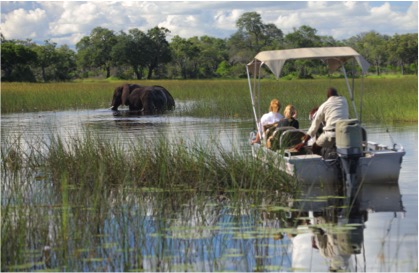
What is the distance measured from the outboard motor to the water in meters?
0.39

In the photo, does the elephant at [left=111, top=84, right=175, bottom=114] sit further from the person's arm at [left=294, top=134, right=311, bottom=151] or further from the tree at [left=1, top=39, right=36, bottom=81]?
the tree at [left=1, top=39, right=36, bottom=81]

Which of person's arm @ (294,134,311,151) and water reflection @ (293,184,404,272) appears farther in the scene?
person's arm @ (294,134,311,151)

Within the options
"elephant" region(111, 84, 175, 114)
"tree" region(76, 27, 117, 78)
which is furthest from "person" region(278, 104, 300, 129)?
"tree" region(76, 27, 117, 78)

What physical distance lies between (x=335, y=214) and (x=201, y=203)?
5.96 feet

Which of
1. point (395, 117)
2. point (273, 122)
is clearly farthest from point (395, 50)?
point (273, 122)

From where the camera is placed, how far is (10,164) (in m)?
15.1

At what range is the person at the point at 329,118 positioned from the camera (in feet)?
45.5

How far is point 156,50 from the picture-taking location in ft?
391

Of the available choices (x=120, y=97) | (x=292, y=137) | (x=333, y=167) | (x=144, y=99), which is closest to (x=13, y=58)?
(x=120, y=97)

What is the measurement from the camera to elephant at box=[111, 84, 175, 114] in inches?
1398

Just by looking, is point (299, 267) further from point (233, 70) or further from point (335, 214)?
point (233, 70)

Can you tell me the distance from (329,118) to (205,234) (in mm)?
4760

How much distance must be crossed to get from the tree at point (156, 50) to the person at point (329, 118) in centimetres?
10348

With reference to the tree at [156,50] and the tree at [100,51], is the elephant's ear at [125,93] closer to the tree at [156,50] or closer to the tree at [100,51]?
the tree at [156,50]
